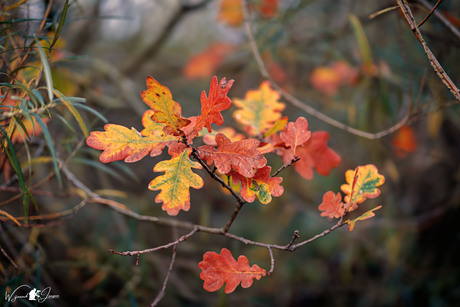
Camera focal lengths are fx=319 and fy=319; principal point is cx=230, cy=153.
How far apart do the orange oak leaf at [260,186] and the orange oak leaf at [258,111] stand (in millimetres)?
163

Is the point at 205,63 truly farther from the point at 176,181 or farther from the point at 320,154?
the point at 176,181

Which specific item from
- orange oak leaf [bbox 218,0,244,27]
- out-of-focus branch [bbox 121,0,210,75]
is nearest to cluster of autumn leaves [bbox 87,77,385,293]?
out-of-focus branch [bbox 121,0,210,75]

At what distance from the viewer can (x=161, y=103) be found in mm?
439

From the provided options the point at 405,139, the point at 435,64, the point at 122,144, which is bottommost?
the point at 122,144

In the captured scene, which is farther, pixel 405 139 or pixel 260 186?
pixel 405 139

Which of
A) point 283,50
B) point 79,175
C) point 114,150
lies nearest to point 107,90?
point 79,175

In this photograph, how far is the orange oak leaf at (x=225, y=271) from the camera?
483 mm

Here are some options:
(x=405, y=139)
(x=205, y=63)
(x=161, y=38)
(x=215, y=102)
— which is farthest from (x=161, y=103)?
(x=205, y=63)

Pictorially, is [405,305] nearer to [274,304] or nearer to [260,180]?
[274,304]

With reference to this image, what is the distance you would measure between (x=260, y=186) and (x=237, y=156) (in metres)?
0.06

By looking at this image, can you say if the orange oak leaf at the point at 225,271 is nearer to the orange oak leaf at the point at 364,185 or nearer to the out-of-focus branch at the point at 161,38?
the orange oak leaf at the point at 364,185

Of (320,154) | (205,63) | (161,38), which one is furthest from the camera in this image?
(205,63)

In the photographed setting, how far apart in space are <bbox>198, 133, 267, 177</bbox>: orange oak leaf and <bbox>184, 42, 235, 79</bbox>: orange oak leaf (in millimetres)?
1634

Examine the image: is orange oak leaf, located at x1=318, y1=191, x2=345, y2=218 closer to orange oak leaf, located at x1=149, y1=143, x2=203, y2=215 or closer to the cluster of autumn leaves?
the cluster of autumn leaves
